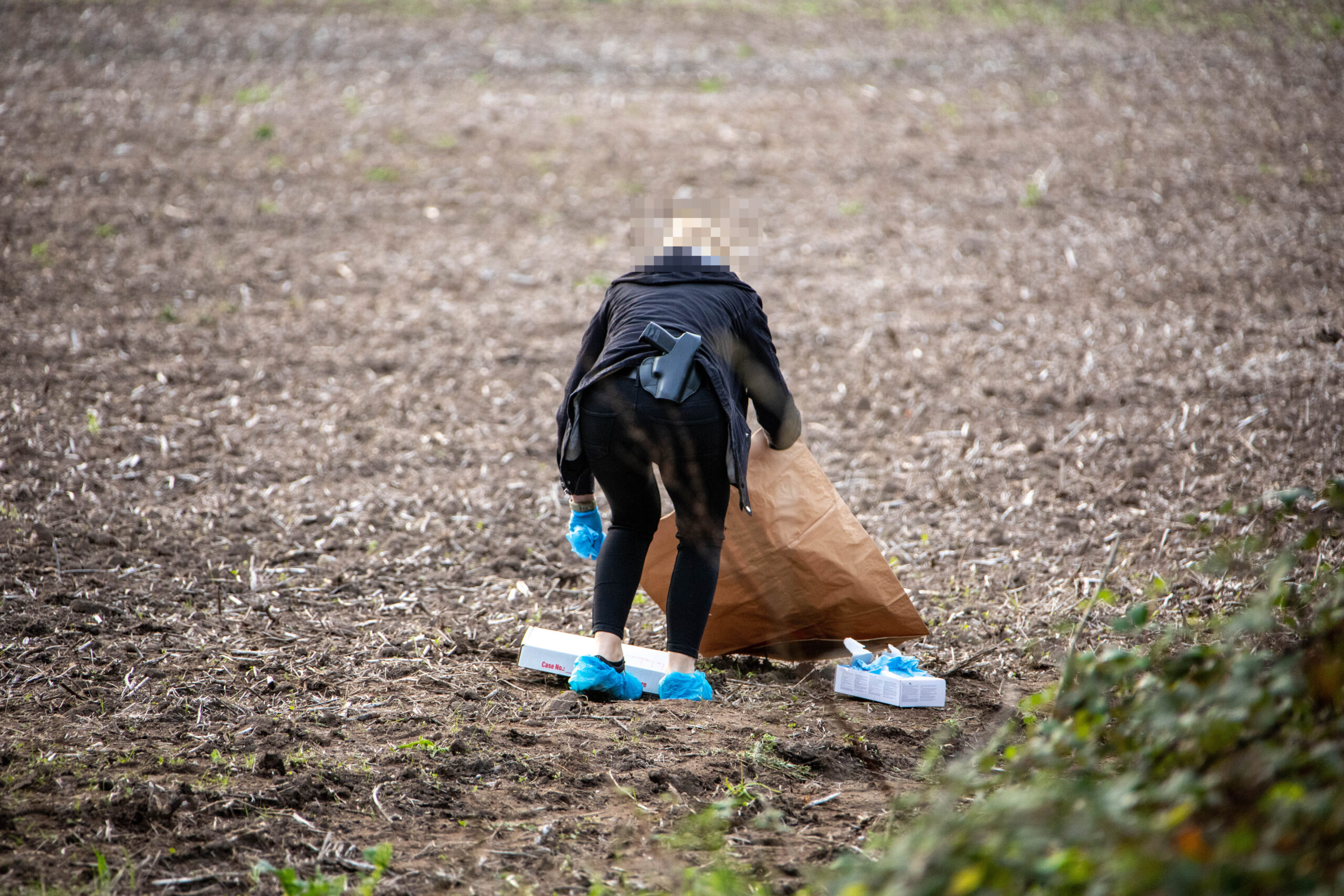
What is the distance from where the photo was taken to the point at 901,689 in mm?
3295

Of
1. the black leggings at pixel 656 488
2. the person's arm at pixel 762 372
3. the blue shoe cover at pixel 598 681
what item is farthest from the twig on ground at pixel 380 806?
the person's arm at pixel 762 372

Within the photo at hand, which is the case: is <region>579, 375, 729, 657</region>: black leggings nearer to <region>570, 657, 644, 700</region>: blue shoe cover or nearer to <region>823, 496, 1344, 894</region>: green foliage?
<region>570, 657, 644, 700</region>: blue shoe cover

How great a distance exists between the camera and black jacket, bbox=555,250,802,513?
9.97 ft

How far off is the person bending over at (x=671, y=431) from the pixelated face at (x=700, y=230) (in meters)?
0.02

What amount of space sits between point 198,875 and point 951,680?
2.44m

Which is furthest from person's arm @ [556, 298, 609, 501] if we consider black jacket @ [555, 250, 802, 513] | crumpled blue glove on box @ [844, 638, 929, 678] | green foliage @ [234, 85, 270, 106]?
green foliage @ [234, 85, 270, 106]

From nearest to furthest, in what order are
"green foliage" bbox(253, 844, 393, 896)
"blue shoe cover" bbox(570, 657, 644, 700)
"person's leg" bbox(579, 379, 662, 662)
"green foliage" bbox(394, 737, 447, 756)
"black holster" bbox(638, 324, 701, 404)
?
"green foliage" bbox(253, 844, 393, 896) → "green foliage" bbox(394, 737, 447, 756) → "black holster" bbox(638, 324, 701, 404) → "person's leg" bbox(579, 379, 662, 662) → "blue shoe cover" bbox(570, 657, 644, 700)

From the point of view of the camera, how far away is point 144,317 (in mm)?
6926

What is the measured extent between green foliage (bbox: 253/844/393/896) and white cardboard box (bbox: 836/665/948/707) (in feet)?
5.46

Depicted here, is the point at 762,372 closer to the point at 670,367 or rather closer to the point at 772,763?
the point at 670,367

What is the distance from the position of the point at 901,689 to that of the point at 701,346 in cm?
131

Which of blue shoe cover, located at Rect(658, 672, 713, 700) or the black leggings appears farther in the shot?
blue shoe cover, located at Rect(658, 672, 713, 700)

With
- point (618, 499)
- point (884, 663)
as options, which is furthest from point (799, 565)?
point (618, 499)

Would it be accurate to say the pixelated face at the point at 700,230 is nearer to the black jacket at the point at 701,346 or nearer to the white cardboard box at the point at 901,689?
the black jacket at the point at 701,346
